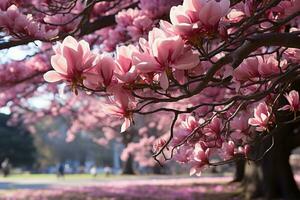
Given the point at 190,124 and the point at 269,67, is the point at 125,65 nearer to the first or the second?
the point at 269,67

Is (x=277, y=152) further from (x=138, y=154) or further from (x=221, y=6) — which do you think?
(x=138, y=154)

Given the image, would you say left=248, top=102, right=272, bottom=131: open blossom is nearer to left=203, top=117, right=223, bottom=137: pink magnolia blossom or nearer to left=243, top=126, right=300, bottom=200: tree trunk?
left=203, top=117, right=223, bottom=137: pink magnolia blossom

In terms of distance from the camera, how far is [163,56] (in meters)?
1.63

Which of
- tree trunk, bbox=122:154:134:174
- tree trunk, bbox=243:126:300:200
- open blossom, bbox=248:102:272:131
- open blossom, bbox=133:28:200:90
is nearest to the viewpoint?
open blossom, bbox=133:28:200:90

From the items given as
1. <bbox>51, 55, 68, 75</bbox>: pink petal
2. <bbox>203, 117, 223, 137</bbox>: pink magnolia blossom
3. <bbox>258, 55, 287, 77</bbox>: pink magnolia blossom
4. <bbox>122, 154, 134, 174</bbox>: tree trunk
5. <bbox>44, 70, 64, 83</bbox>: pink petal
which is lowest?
<bbox>203, 117, 223, 137</bbox>: pink magnolia blossom

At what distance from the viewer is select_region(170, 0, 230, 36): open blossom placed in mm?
1675

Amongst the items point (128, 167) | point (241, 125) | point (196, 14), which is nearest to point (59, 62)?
point (196, 14)

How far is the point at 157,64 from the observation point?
5.44 ft

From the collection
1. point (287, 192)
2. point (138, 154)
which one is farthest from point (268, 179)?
point (138, 154)

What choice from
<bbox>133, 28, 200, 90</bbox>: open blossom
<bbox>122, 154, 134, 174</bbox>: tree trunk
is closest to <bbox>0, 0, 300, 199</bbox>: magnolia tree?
<bbox>133, 28, 200, 90</bbox>: open blossom

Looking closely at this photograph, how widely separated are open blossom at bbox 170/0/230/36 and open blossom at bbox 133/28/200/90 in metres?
0.05

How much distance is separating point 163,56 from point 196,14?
20 cm

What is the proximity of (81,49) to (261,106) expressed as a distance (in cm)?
138

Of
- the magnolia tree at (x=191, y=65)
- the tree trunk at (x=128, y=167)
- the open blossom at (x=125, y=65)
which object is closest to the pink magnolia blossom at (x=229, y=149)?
the magnolia tree at (x=191, y=65)
